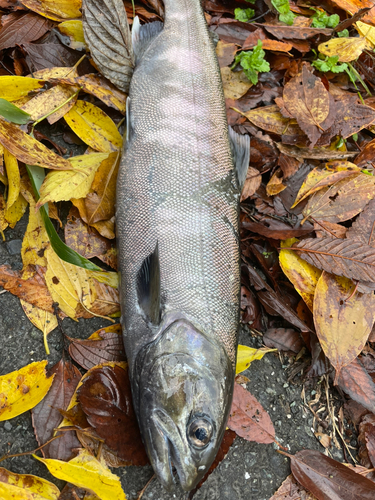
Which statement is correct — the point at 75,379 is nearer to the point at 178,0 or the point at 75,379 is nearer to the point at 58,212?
the point at 58,212

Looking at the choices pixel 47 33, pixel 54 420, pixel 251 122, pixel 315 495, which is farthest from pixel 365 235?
pixel 47 33

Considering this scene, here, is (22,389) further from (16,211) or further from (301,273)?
(301,273)

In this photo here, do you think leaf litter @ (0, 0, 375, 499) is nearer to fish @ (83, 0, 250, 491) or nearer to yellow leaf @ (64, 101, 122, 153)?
yellow leaf @ (64, 101, 122, 153)

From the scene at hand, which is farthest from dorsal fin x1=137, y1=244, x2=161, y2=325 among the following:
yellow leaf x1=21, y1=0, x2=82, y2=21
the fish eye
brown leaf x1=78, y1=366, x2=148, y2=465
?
yellow leaf x1=21, y1=0, x2=82, y2=21

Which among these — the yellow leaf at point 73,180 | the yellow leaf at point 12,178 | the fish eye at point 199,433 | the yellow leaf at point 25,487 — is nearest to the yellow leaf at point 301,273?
the fish eye at point 199,433

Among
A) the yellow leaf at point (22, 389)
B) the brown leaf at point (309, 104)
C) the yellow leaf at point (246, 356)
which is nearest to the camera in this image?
the yellow leaf at point (22, 389)

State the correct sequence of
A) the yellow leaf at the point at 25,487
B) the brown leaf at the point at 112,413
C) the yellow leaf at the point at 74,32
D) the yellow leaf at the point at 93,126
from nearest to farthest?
the yellow leaf at the point at 25,487 < the brown leaf at the point at 112,413 < the yellow leaf at the point at 93,126 < the yellow leaf at the point at 74,32

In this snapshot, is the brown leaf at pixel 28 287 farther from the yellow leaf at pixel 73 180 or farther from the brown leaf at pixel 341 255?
the brown leaf at pixel 341 255
